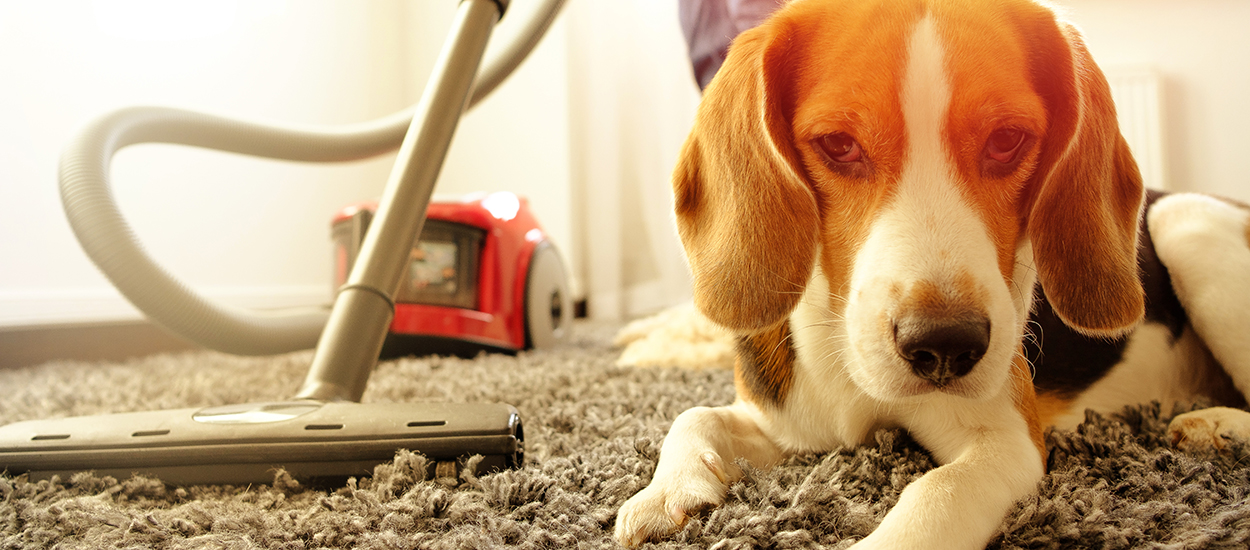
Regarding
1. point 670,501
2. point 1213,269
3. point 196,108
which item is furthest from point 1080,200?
point 196,108

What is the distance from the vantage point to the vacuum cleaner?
3.03ft

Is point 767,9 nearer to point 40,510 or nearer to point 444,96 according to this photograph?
point 444,96

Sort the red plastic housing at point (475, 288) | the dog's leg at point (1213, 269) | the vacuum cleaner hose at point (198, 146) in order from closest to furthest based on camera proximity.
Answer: the dog's leg at point (1213, 269)
the vacuum cleaner hose at point (198, 146)
the red plastic housing at point (475, 288)

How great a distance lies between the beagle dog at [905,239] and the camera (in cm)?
69

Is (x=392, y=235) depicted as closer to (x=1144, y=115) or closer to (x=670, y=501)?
(x=670, y=501)

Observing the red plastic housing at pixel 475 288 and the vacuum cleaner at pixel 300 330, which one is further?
the red plastic housing at pixel 475 288

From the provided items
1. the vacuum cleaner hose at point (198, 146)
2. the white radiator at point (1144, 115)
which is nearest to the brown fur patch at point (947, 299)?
the vacuum cleaner hose at point (198, 146)

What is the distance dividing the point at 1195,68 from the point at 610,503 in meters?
3.55

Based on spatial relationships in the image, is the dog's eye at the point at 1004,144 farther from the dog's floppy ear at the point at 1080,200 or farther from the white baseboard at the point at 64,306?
the white baseboard at the point at 64,306

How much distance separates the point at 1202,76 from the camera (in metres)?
3.10

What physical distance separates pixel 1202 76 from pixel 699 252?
3339 mm

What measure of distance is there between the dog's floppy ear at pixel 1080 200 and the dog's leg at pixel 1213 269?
0.92ft

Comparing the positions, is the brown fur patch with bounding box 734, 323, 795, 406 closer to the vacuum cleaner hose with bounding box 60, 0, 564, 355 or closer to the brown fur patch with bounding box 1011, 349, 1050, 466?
the brown fur patch with bounding box 1011, 349, 1050, 466

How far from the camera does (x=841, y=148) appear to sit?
31.6 inches
